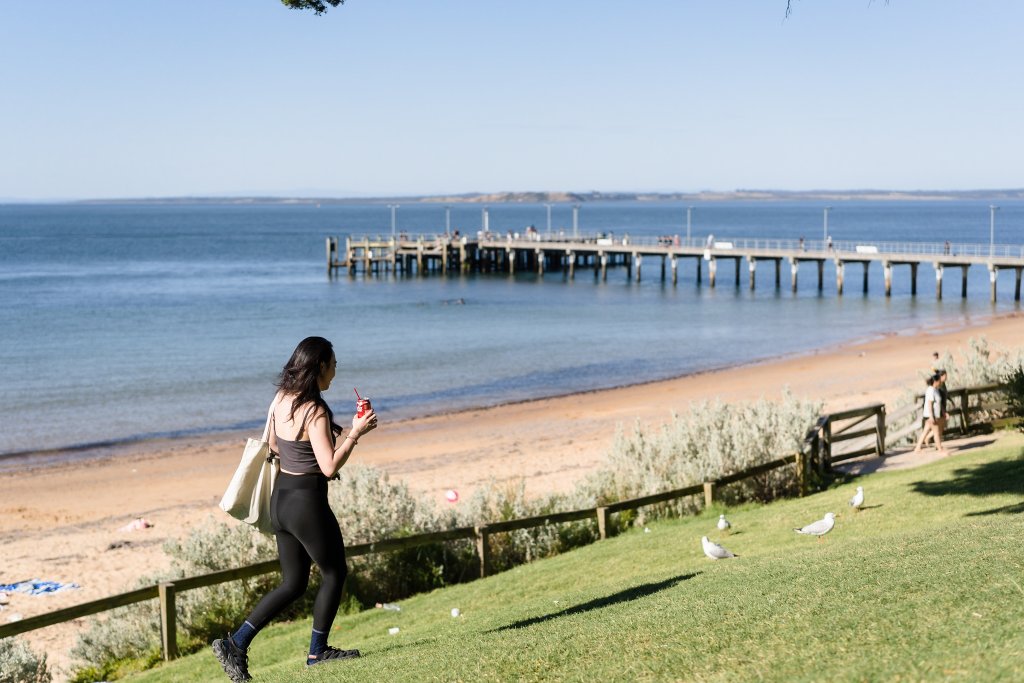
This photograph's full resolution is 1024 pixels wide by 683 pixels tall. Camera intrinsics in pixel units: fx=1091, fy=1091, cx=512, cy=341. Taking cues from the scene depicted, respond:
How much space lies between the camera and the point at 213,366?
36.2m

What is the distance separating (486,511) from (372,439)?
12.6 meters

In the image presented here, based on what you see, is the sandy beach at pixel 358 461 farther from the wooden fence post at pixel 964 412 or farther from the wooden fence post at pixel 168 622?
the wooden fence post at pixel 168 622

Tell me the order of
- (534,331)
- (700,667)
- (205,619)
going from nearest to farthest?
1. (700,667)
2. (205,619)
3. (534,331)

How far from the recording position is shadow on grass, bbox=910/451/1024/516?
34.4 feet

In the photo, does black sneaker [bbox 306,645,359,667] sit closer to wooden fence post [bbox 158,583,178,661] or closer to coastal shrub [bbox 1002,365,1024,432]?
wooden fence post [bbox 158,583,178,661]

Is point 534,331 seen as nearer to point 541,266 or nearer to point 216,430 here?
point 216,430

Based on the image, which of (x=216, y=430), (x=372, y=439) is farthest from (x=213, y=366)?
(x=372, y=439)

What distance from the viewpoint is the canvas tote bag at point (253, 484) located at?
5.76 m

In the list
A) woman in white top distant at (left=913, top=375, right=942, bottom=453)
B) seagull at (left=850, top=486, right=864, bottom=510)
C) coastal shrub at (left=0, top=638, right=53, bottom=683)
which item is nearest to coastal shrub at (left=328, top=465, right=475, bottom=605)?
coastal shrub at (left=0, top=638, right=53, bottom=683)

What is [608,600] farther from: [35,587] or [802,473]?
[35,587]

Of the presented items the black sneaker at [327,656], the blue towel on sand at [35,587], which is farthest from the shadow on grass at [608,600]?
the blue towel on sand at [35,587]

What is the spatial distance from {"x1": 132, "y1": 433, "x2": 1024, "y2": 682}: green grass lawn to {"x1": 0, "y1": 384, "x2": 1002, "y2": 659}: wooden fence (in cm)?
43

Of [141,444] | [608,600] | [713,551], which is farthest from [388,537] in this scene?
[141,444]

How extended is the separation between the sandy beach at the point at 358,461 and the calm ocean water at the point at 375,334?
2.64 metres
